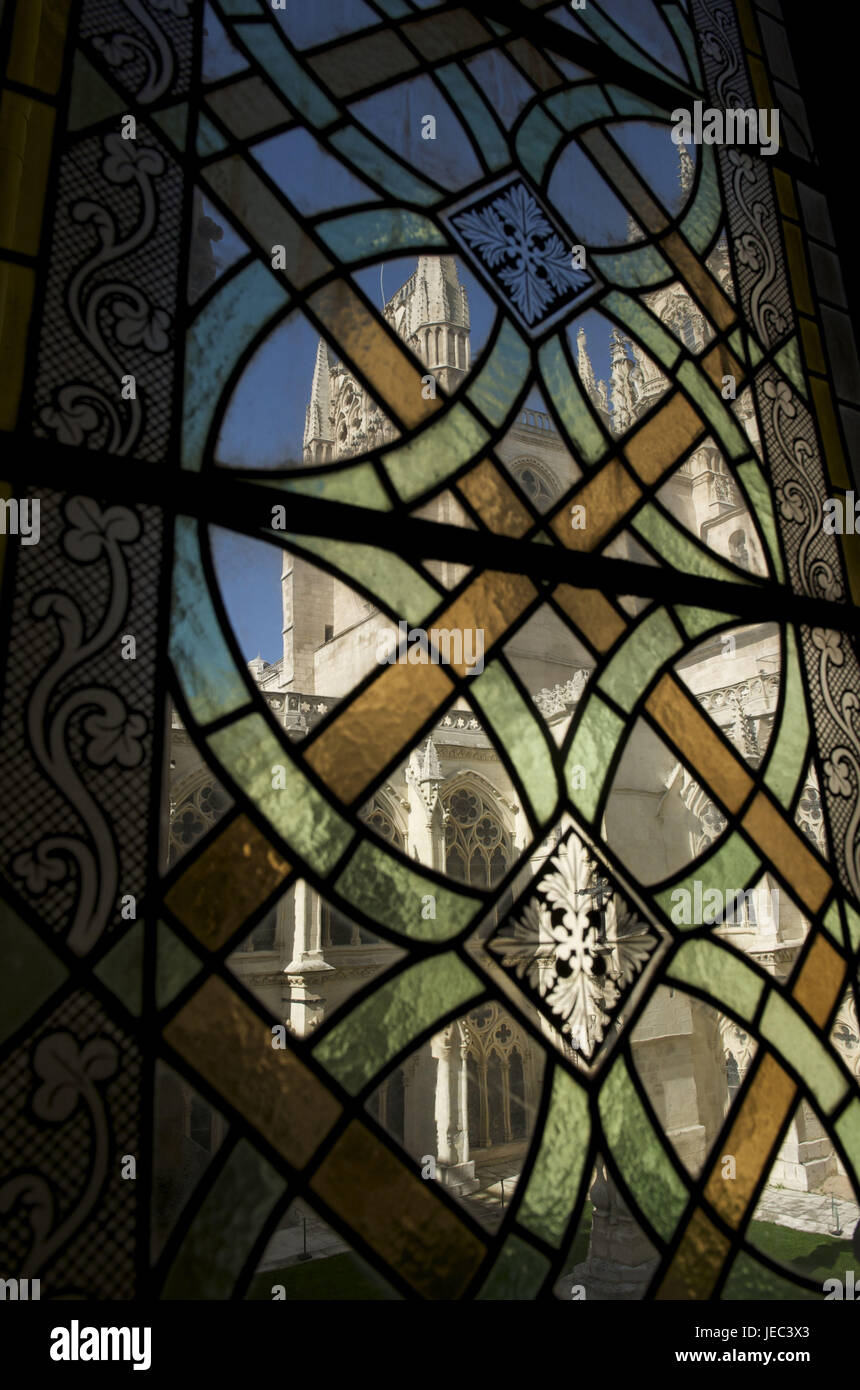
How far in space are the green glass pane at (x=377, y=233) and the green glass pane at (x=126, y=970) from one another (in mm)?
1353

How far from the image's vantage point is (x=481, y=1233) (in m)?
1.41

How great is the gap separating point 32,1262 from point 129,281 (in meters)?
1.45

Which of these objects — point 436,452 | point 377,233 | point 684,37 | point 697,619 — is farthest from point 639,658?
point 684,37

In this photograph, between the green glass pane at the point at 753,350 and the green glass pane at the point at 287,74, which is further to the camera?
the green glass pane at the point at 753,350

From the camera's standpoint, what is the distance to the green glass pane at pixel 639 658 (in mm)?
1854

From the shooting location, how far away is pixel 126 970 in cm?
123

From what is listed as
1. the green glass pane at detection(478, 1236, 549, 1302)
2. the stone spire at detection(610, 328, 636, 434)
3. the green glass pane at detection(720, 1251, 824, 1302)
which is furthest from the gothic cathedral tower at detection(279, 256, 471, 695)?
the green glass pane at detection(720, 1251, 824, 1302)

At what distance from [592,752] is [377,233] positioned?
1151mm

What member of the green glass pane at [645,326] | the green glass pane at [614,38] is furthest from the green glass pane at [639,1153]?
the green glass pane at [614,38]

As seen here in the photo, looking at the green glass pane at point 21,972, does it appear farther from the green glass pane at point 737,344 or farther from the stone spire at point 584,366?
the green glass pane at point 737,344

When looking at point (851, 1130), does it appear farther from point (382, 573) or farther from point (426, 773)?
point (382, 573)

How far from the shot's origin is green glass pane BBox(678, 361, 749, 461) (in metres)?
2.26

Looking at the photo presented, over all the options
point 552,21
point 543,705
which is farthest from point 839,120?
point 543,705
